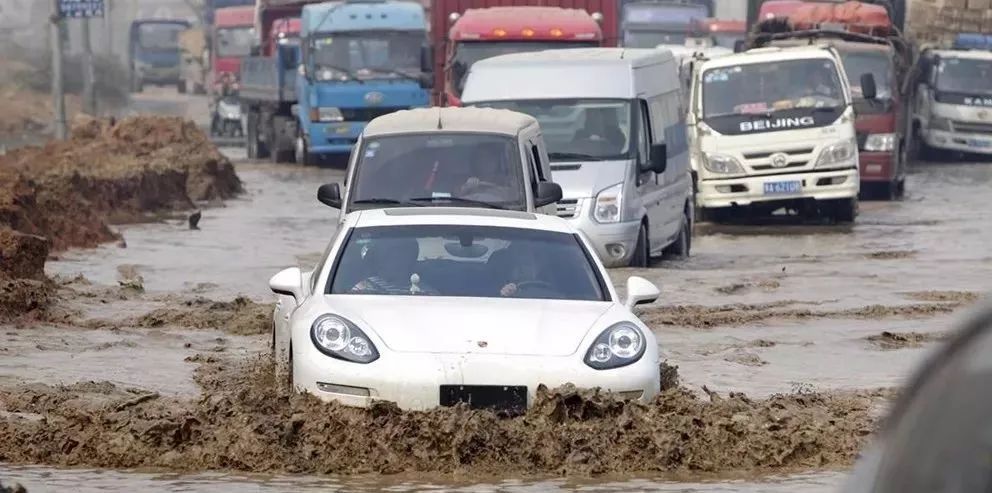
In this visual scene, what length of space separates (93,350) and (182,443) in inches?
187

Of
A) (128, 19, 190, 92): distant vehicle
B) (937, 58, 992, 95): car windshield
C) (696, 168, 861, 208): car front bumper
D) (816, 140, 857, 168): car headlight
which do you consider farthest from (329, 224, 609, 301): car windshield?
(128, 19, 190, 92): distant vehicle

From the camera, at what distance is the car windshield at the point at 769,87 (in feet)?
79.5

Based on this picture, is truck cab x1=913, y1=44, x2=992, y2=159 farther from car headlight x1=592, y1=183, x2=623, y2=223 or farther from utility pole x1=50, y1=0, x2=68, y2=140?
car headlight x1=592, y1=183, x2=623, y2=223

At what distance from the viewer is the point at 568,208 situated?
705 inches

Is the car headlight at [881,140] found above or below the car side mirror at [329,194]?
below

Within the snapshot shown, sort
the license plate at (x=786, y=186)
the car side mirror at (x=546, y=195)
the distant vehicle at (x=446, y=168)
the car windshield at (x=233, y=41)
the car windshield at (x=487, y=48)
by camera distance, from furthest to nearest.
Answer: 1. the car windshield at (x=233, y=41)
2. the car windshield at (x=487, y=48)
3. the license plate at (x=786, y=186)
4. the car side mirror at (x=546, y=195)
5. the distant vehicle at (x=446, y=168)

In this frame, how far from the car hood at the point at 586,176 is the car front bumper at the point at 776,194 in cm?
665

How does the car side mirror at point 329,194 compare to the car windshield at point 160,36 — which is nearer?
the car side mirror at point 329,194

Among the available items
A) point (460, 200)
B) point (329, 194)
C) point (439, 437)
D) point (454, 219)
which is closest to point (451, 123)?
point (460, 200)

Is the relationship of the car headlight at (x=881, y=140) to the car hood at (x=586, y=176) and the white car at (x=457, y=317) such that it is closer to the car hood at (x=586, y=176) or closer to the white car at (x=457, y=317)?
the car hood at (x=586, y=176)

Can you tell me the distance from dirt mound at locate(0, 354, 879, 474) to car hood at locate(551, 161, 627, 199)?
8462mm

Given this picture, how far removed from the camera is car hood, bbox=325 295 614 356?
27.8 feet

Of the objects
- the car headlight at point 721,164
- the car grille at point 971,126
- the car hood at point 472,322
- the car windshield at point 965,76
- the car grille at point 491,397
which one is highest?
the car hood at point 472,322

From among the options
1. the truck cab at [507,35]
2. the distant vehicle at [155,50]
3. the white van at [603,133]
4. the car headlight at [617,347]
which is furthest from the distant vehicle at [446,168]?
the distant vehicle at [155,50]
